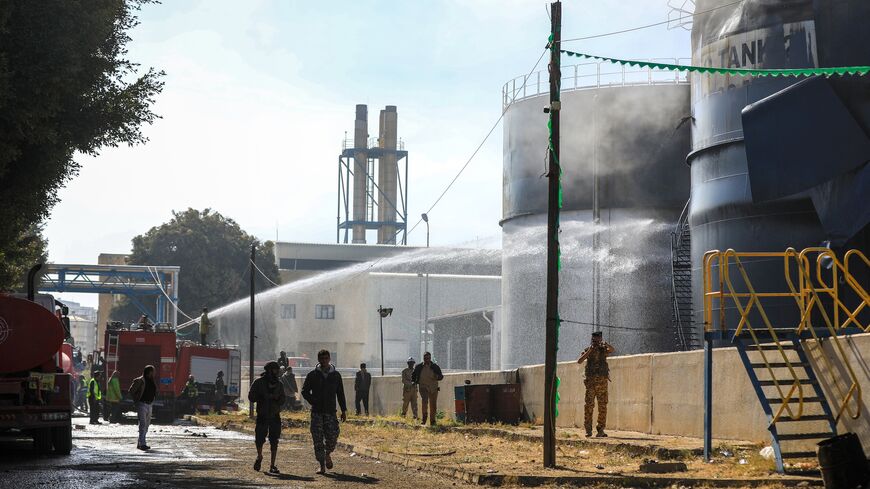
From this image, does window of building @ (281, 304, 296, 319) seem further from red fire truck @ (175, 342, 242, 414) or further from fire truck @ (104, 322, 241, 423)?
fire truck @ (104, 322, 241, 423)

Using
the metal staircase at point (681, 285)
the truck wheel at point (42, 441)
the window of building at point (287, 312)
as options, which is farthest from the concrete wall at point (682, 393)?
the window of building at point (287, 312)

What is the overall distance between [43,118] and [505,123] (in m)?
29.3

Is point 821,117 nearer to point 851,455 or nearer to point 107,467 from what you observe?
point 851,455

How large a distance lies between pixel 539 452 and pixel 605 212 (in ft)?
81.5

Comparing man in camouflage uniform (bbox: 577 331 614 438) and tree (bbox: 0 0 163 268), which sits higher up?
tree (bbox: 0 0 163 268)

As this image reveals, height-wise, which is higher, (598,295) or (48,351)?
(598,295)

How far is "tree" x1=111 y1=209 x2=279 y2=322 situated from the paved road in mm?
56729

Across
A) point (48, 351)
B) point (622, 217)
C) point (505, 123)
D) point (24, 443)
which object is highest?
point (505, 123)

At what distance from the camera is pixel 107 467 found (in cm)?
1592

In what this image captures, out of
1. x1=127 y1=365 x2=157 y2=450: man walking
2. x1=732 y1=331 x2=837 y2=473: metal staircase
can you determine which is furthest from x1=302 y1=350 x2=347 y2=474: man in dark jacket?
x1=127 y1=365 x2=157 y2=450: man walking

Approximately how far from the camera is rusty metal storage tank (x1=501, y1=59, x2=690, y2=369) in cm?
4119

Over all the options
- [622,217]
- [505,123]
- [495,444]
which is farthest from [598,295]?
[495,444]

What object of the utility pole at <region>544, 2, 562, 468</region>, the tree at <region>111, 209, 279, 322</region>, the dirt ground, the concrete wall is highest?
the tree at <region>111, 209, 279, 322</region>

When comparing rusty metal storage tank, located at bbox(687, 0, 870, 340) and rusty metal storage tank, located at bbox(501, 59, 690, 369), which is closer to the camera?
rusty metal storage tank, located at bbox(687, 0, 870, 340)
